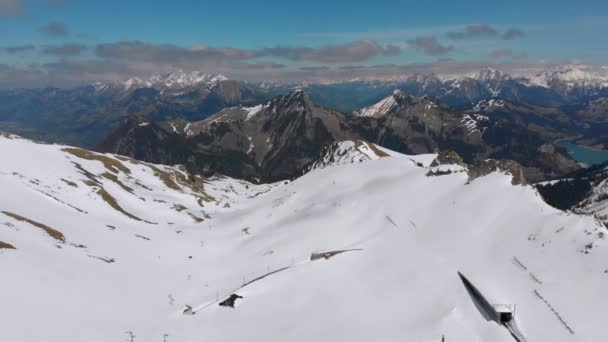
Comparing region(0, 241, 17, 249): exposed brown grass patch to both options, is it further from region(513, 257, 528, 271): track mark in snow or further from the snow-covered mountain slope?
region(513, 257, 528, 271): track mark in snow

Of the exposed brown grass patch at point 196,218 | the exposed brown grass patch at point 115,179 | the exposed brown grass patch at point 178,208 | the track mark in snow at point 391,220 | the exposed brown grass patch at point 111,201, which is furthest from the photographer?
the exposed brown grass patch at point 115,179

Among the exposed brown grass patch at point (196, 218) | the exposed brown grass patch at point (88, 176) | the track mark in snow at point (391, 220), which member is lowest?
the exposed brown grass patch at point (196, 218)

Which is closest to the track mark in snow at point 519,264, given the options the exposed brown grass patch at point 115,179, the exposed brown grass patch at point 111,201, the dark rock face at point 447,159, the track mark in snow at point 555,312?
the track mark in snow at point 555,312

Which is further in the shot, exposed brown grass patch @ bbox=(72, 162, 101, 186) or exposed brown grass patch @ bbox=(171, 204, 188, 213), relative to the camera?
exposed brown grass patch @ bbox=(171, 204, 188, 213)

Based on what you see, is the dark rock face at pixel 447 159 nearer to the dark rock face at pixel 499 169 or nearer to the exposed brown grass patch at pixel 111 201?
the dark rock face at pixel 499 169

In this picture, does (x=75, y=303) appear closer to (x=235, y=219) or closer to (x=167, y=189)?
(x=235, y=219)

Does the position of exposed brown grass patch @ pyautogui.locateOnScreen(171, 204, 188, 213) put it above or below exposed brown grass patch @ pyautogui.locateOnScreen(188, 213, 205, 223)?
above

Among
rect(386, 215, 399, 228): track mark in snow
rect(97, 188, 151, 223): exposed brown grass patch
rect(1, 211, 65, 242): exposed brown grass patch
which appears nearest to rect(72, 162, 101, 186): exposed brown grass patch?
rect(97, 188, 151, 223): exposed brown grass patch

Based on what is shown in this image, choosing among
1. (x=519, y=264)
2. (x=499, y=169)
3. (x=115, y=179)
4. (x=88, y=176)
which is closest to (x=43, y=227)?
(x=519, y=264)

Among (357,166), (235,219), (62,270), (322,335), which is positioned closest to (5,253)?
(62,270)
